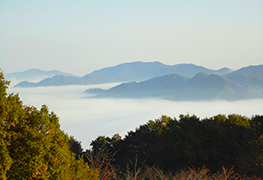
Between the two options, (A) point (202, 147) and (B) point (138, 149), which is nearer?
(A) point (202, 147)

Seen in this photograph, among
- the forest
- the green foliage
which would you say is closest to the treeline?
the forest

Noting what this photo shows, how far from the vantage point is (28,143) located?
18.6 feet

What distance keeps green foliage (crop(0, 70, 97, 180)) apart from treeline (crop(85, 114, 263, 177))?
6.79m

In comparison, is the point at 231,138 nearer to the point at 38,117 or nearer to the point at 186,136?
the point at 186,136

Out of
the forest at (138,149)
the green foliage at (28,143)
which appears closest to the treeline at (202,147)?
the forest at (138,149)

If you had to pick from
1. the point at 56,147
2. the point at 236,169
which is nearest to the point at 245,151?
the point at 236,169

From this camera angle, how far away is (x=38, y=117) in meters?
6.26

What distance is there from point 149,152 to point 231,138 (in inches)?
171

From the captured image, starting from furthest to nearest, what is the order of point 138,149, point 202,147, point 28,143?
1. point 138,149
2. point 202,147
3. point 28,143

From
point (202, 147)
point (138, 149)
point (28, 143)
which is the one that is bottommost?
point (138, 149)

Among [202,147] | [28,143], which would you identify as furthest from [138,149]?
[28,143]

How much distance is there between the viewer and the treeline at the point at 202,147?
11.8 metres

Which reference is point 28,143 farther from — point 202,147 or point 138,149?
point 138,149

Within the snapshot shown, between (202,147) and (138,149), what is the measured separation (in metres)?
3.80
